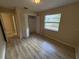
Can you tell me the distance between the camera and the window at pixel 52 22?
4102 millimetres

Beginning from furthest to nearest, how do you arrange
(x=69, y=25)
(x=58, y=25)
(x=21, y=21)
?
1. (x=21, y=21)
2. (x=58, y=25)
3. (x=69, y=25)

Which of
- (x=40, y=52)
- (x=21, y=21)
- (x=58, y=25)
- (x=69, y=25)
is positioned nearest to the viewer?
(x=40, y=52)

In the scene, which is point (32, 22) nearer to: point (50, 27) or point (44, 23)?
point (44, 23)

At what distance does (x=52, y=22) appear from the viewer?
4.56 meters

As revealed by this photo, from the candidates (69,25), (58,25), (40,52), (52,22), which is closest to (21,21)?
(52,22)

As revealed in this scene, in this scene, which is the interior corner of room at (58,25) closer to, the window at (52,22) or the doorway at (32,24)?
the window at (52,22)

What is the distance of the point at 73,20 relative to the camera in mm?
3084

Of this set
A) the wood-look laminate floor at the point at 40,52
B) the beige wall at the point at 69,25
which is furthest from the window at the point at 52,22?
the wood-look laminate floor at the point at 40,52

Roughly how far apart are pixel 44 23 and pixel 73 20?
246 cm

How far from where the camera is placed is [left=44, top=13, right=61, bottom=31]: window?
4.10 m

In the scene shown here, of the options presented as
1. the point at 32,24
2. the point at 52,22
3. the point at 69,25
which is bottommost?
the point at 32,24

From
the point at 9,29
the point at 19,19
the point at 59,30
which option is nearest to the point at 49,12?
the point at 59,30

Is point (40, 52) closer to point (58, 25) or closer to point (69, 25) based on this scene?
point (69, 25)

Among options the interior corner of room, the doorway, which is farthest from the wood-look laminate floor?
the doorway
